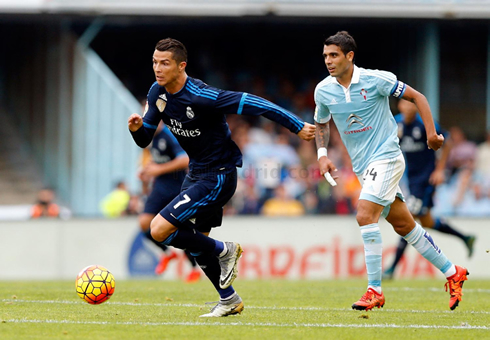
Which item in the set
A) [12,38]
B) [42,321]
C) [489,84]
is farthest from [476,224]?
[12,38]

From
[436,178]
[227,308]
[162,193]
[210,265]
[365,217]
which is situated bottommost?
Answer: [227,308]

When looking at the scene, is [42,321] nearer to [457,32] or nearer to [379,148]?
[379,148]

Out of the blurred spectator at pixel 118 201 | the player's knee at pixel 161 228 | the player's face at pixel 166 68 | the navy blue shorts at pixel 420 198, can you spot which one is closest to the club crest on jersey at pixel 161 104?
the player's face at pixel 166 68

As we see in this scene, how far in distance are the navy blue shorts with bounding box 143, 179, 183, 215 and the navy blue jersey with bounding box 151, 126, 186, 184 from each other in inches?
1.5

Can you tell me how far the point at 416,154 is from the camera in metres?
11.9

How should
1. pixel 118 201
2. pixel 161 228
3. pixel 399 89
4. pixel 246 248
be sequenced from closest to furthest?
pixel 161 228 → pixel 399 89 → pixel 246 248 → pixel 118 201

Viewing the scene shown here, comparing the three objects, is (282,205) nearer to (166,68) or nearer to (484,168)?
(484,168)

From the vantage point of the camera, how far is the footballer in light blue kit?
7.32 m

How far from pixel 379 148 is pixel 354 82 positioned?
2.11 feet

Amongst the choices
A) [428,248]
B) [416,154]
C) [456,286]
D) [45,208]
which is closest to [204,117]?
[428,248]

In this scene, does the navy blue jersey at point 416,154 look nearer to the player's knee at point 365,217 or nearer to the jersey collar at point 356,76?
the jersey collar at point 356,76

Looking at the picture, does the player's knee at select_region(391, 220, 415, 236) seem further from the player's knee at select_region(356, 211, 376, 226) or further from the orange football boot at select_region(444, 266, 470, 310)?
the orange football boot at select_region(444, 266, 470, 310)

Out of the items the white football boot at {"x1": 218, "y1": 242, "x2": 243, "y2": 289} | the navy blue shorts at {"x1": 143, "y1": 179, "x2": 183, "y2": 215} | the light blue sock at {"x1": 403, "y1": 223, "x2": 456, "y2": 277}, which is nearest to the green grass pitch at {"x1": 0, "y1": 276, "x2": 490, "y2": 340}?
the white football boot at {"x1": 218, "y1": 242, "x2": 243, "y2": 289}

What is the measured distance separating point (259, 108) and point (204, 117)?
1.67 feet
